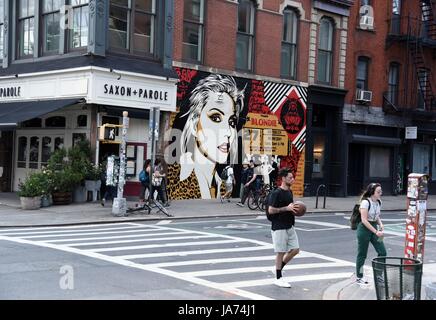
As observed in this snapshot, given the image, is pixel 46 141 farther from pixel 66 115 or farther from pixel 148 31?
pixel 148 31

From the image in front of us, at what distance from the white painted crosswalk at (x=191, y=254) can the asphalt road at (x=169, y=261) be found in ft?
0.06

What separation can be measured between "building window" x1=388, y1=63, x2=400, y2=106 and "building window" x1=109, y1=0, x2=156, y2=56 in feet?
50.7

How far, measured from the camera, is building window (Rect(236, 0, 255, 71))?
88.5 feet

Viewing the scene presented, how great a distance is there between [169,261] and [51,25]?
15.8m

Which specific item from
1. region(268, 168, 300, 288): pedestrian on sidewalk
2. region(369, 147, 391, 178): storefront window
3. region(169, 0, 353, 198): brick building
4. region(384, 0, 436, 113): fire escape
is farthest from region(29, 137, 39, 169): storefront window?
region(384, 0, 436, 113): fire escape

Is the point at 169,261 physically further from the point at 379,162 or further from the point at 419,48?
the point at 419,48

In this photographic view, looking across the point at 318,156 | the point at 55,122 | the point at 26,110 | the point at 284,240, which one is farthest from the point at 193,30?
the point at 284,240

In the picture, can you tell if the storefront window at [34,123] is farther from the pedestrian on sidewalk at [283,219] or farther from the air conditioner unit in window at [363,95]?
the pedestrian on sidewalk at [283,219]

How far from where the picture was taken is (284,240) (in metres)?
9.45

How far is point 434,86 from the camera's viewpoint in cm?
3525

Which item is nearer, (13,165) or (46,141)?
(46,141)

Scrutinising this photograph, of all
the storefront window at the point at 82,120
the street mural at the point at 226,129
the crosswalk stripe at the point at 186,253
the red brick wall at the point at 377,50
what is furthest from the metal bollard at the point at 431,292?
the red brick wall at the point at 377,50

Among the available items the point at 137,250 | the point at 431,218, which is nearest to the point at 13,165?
the point at 137,250

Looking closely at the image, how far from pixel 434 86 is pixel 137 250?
27726 millimetres
